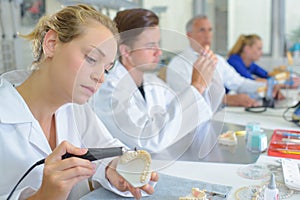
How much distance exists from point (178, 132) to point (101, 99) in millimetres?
288

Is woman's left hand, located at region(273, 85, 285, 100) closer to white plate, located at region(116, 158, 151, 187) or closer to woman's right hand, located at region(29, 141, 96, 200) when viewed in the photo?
white plate, located at region(116, 158, 151, 187)

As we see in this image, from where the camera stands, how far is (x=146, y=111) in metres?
1.29

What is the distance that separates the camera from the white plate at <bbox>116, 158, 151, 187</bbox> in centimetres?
83

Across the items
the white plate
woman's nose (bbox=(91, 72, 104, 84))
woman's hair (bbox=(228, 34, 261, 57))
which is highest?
woman's nose (bbox=(91, 72, 104, 84))

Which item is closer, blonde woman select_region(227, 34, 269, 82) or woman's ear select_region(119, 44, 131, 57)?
woman's ear select_region(119, 44, 131, 57)

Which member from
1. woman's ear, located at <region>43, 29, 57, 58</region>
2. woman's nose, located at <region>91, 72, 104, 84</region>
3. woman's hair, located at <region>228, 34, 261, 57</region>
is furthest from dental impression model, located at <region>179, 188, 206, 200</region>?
woman's hair, located at <region>228, 34, 261, 57</region>

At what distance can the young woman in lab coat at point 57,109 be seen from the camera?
2.50ft

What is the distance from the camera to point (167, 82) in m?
1.30

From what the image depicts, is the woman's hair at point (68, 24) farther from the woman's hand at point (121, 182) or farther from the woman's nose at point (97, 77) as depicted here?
the woman's hand at point (121, 182)

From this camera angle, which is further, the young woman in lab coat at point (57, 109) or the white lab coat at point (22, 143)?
the white lab coat at point (22, 143)

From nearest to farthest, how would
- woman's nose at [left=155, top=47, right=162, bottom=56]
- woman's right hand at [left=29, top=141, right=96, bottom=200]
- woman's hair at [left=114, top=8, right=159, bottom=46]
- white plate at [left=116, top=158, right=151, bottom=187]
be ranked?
woman's right hand at [left=29, top=141, right=96, bottom=200], white plate at [left=116, top=158, right=151, bottom=187], woman's nose at [left=155, top=47, right=162, bottom=56], woman's hair at [left=114, top=8, right=159, bottom=46]

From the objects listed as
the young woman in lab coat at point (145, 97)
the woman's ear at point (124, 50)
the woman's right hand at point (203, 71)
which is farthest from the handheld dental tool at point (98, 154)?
the woman's right hand at point (203, 71)

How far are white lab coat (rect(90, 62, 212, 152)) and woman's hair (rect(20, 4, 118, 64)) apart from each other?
7.4 inches

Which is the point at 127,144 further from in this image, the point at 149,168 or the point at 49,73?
the point at 49,73
